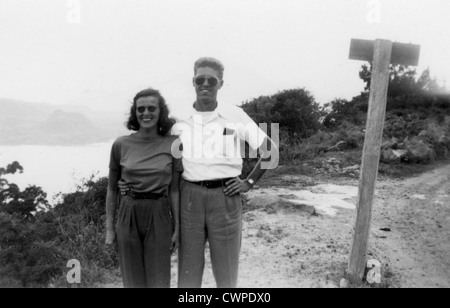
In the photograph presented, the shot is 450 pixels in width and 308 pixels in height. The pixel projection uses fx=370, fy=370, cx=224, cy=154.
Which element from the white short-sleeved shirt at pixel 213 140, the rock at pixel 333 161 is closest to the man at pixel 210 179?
the white short-sleeved shirt at pixel 213 140

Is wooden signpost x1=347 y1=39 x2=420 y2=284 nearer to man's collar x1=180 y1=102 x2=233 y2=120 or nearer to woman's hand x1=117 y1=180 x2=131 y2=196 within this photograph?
man's collar x1=180 y1=102 x2=233 y2=120

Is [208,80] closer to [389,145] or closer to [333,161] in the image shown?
[333,161]

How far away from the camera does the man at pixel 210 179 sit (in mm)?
2555

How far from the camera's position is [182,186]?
262cm

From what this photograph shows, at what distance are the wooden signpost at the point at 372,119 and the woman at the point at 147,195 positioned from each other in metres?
2.03

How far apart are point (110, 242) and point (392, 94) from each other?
80.5 feet

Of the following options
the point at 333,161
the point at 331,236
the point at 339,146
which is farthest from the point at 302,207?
the point at 339,146

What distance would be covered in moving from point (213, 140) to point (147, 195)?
23.1 inches

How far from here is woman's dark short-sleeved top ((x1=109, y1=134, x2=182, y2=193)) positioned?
8.25 feet
